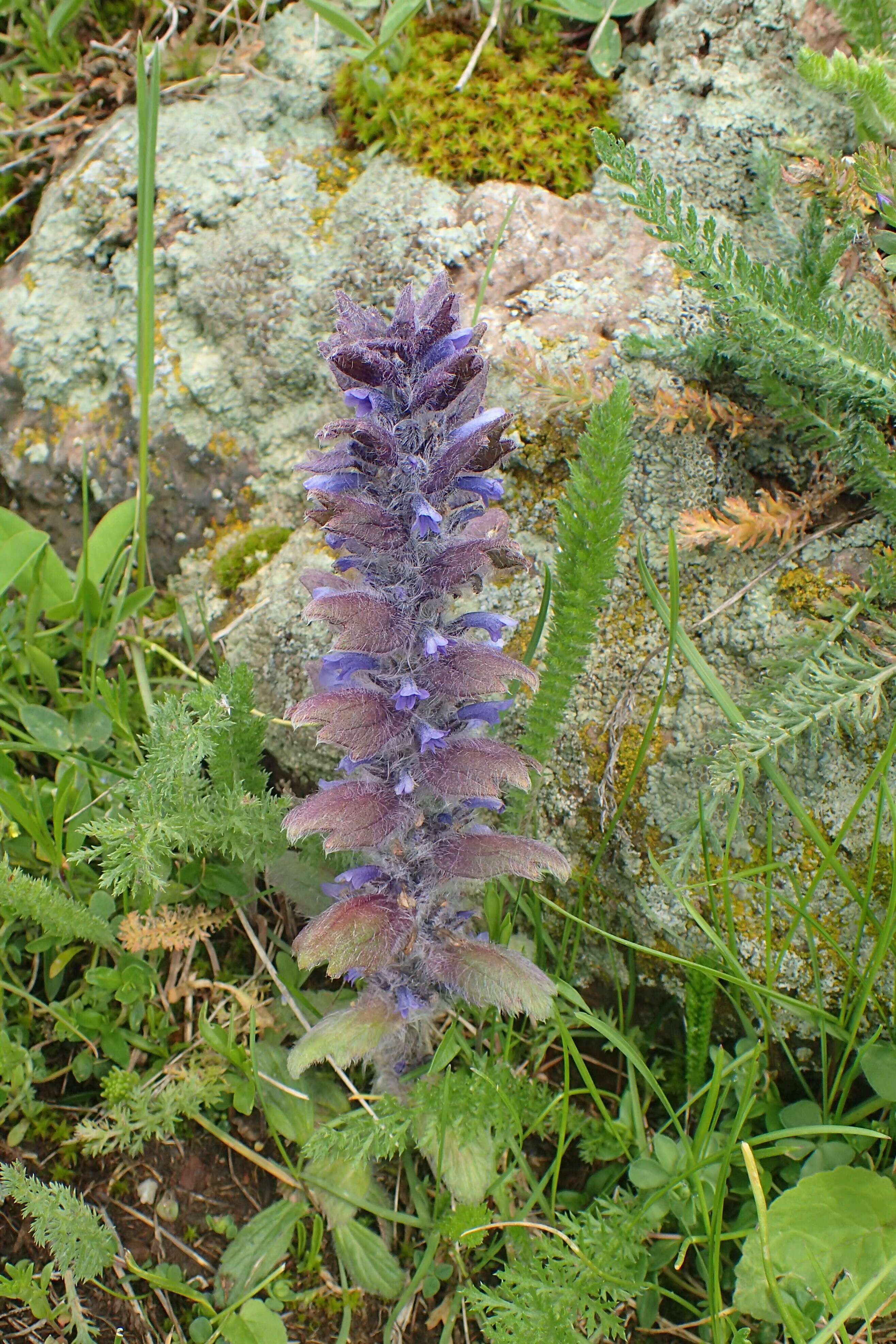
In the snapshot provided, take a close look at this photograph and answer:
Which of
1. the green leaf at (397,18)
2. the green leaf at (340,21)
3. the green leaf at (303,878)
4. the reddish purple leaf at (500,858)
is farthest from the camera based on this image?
the green leaf at (397,18)

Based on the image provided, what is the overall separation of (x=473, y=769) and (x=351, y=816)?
0.97 feet

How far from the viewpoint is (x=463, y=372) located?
196 cm

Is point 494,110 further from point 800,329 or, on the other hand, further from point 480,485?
point 480,485

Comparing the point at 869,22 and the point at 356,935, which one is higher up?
the point at 869,22

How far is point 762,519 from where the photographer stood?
2555 mm

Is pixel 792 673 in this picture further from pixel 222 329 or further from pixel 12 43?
pixel 12 43

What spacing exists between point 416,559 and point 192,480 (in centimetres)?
145

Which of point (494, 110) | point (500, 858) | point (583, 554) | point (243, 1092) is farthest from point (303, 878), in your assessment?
point (494, 110)

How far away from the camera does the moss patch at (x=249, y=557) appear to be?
3.12m

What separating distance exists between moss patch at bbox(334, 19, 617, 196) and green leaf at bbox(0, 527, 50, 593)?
1812 mm

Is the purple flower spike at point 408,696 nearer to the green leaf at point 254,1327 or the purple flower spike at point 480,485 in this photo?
the purple flower spike at point 480,485

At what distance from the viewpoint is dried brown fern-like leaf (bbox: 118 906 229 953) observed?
252cm

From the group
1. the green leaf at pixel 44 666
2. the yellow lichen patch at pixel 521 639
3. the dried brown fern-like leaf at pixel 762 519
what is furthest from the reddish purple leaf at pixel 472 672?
the green leaf at pixel 44 666

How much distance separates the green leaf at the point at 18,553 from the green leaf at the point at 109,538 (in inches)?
5.5
